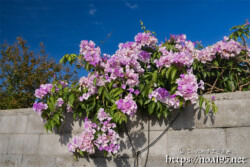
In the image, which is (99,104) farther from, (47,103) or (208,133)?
(208,133)

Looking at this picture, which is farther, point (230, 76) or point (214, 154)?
point (230, 76)

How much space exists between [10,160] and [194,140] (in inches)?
105

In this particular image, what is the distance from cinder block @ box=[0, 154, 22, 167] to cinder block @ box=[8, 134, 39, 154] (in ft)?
0.23

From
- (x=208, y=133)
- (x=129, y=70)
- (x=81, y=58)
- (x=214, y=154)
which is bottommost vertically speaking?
(x=214, y=154)

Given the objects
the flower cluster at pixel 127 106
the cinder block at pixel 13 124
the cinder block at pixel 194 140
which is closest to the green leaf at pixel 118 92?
the flower cluster at pixel 127 106

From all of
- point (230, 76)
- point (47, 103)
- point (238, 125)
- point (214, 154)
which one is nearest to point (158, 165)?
point (214, 154)

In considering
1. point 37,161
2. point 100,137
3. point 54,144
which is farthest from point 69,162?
point 100,137

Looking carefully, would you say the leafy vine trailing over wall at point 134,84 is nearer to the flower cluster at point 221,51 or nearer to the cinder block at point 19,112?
the flower cluster at point 221,51

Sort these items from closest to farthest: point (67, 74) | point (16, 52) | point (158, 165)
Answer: point (158, 165) → point (16, 52) → point (67, 74)

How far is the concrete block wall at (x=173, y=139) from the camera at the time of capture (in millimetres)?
1954

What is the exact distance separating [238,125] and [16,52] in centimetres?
636

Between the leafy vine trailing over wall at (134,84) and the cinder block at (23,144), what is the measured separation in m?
0.49

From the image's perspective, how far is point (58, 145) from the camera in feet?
9.26

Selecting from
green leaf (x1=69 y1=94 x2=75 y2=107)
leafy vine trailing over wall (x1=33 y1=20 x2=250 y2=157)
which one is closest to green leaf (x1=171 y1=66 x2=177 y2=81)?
leafy vine trailing over wall (x1=33 y1=20 x2=250 y2=157)
